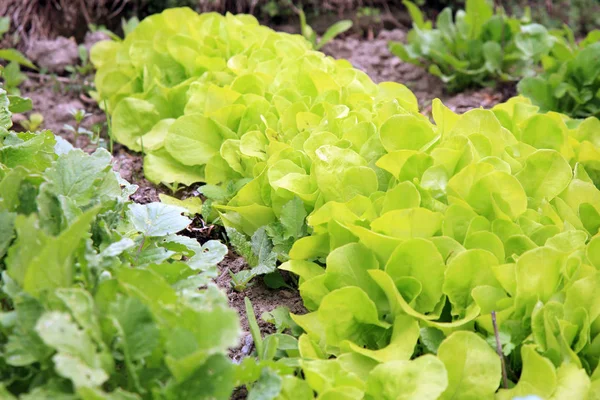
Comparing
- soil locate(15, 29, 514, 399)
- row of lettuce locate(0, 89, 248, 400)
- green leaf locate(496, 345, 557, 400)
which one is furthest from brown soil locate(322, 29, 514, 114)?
row of lettuce locate(0, 89, 248, 400)

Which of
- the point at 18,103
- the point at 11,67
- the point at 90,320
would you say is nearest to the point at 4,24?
the point at 11,67

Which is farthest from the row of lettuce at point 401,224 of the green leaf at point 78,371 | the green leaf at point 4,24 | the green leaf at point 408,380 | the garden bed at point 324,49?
the green leaf at point 4,24

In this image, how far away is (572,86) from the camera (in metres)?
2.99

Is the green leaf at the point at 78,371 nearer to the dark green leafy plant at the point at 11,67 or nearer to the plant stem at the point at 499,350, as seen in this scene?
the plant stem at the point at 499,350

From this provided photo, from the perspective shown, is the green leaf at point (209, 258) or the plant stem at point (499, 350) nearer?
the plant stem at point (499, 350)

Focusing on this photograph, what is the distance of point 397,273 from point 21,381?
0.81 metres

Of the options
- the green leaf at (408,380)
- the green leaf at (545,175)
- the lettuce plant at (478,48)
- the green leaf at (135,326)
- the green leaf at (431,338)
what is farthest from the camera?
the lettuce plant at (478,48)

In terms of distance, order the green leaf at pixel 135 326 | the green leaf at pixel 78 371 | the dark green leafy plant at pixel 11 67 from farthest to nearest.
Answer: the dark green leafy plant at pixel 11 67 < the green leaf at pixel 135 326 < the green leaf at pixel 78 371

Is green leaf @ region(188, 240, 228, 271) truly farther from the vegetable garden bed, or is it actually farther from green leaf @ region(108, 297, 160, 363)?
green leaf @ region(108, 297, 160, 363)

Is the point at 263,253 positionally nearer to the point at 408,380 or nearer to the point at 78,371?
the point at 408,380

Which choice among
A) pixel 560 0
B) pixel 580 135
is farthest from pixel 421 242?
pixel 560 0

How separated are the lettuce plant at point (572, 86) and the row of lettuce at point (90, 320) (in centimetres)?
226

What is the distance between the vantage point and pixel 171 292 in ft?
3.96

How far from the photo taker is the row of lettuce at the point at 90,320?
3.44ft
